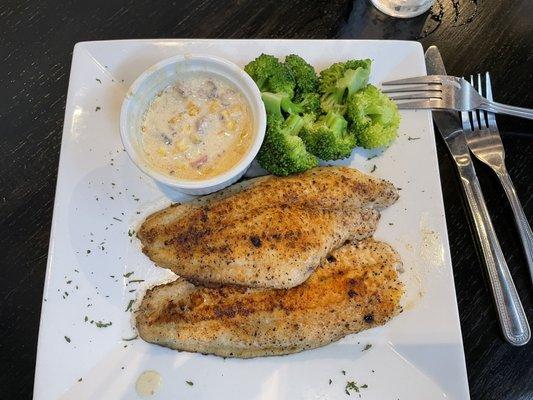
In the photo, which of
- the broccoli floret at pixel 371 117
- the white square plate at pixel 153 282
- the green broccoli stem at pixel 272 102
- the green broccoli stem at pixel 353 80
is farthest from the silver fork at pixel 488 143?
the green broccoli stem at pixel 272 102

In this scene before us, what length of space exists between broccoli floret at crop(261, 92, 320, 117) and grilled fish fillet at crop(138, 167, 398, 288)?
35 cm

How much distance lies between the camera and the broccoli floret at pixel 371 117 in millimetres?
2629

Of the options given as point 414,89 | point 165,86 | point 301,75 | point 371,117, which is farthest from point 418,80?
point 165,86

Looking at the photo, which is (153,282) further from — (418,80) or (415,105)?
(418,80)

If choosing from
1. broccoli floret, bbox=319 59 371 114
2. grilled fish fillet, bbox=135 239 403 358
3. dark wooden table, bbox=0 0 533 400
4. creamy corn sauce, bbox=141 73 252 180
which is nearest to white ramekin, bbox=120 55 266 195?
creamy corn sauce, bbox=141 73 252 180

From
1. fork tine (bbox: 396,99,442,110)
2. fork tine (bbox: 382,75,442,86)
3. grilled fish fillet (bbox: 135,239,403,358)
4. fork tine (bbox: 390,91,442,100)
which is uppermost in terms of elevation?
fork tine (bbox: 382,75,442,86)

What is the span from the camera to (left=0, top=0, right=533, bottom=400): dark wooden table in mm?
2900

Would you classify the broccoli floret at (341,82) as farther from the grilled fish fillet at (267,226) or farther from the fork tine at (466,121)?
the fork tine at (466,121)

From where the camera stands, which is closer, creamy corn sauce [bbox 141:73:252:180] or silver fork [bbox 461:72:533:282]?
creamy corn sauce [bbox 141:73:252:180]

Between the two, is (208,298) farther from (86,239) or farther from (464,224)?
(464,224)

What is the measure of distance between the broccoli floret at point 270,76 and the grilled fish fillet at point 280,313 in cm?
96

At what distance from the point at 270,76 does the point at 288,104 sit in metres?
0.18

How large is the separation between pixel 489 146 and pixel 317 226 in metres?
1.35

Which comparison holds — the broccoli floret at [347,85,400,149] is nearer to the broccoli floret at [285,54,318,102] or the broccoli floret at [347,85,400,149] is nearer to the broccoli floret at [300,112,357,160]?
the broccoli floret at [300,112,357,160]
